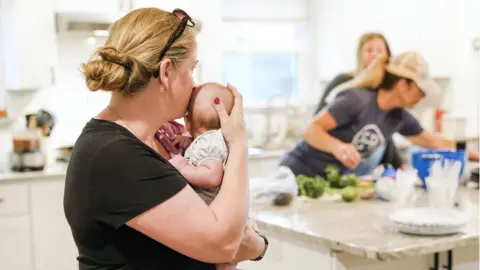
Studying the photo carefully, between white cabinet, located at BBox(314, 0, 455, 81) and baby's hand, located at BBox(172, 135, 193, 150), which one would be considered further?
white cabinet, located at BBox(314, 0, 455, 81)

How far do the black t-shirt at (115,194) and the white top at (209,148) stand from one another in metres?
0.17

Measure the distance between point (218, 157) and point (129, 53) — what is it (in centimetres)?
29

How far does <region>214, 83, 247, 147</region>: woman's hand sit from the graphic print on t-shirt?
1.88 m

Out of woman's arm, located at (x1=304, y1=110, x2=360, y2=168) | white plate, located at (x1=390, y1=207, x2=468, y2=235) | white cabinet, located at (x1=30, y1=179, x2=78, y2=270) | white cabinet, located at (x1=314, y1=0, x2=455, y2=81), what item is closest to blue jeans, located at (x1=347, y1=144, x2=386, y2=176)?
woman's arm, located at (x1=304, y1=110, x2=360, y2=168)

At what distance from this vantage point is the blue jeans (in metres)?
3.22

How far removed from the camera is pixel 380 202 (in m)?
2.55

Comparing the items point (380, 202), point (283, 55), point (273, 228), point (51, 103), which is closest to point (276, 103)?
point (283, 55)

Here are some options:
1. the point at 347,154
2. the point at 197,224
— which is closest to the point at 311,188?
the point at 347,154

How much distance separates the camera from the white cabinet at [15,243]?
12.3 feet

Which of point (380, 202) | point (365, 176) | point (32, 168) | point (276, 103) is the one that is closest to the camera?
point (380, 202)

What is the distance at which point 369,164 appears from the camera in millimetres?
3250

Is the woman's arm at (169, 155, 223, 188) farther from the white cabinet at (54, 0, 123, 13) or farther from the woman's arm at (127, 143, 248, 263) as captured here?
the white cabinet at (54, 0, 123, 13)

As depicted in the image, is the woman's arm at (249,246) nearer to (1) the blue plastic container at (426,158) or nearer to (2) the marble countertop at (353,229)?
(2) the marble countertop at (353,229)

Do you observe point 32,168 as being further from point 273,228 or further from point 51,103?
point 273,228
